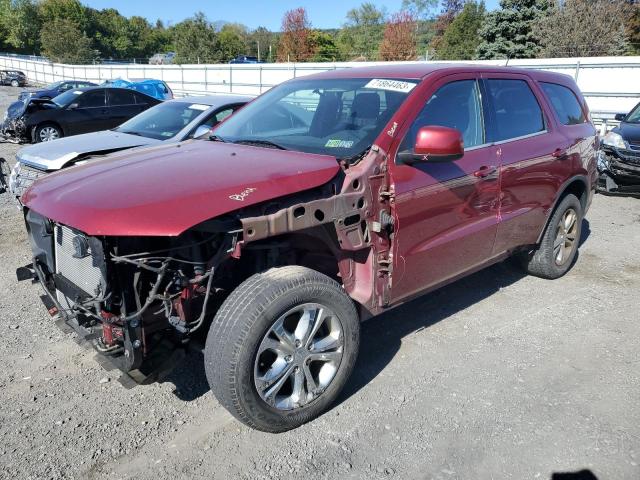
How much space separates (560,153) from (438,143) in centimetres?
215

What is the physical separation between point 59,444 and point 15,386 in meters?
0.77

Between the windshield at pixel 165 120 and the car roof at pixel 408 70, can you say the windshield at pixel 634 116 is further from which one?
the windshield at pixel 165 120

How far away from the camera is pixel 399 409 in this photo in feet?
10.5

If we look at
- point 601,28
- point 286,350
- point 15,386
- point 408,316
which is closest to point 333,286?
point 286,350

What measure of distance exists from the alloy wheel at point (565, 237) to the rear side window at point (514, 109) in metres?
1.06

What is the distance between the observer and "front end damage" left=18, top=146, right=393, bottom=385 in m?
2.61

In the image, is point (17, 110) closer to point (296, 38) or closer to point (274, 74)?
point (274, 74)

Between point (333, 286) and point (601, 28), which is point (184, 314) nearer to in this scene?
point (333, 286)

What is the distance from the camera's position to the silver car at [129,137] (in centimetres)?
639

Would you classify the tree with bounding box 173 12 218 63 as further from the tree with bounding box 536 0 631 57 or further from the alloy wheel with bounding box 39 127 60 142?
the alloy wheel with bounding box 39 127 60 142

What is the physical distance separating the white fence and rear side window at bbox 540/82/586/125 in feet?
6.30

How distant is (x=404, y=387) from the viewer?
3412mm

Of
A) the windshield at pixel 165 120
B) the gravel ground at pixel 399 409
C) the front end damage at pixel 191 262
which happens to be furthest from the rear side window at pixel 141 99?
the front end damage at pixel 191 262

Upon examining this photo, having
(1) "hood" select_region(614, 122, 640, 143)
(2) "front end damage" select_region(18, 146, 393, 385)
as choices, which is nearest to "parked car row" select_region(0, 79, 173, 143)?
(1) "hood" select_region(614, 122, 640, 143)
